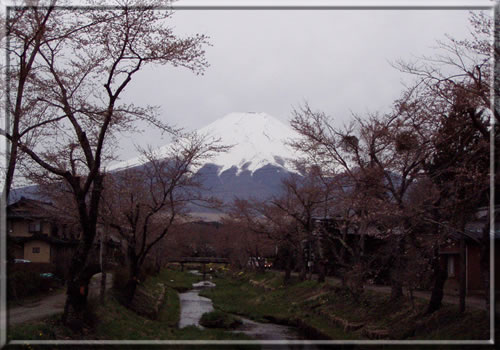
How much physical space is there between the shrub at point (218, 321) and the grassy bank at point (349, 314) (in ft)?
9.67

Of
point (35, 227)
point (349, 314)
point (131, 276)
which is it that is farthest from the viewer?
point (35, 227)

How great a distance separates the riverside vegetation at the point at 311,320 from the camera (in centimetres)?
1282

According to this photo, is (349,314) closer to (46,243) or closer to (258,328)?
(258,328)

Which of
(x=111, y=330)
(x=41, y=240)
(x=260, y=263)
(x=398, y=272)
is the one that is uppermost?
(x=398, y=272)

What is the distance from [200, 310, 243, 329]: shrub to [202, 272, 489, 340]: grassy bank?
9.67 ft

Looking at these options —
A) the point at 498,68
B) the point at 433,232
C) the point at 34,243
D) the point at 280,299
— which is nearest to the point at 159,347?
the point at 433,232

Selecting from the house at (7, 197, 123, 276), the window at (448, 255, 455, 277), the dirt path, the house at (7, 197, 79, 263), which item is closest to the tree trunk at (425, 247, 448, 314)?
the dirt path

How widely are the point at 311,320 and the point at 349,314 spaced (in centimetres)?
280

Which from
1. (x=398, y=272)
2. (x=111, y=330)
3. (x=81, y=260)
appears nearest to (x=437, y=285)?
(x=398, y=272)

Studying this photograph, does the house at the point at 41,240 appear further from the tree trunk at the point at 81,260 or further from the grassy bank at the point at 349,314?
the tree trunk at the point at 81,260

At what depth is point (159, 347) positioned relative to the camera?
13641 mm

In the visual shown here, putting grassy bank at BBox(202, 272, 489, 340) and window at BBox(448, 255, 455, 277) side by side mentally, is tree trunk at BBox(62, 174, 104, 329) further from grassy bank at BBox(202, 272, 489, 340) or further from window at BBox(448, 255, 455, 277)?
window at BBox(448, 255, 455, 277)

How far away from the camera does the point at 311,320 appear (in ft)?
75.3

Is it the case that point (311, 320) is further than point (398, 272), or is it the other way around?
point (311, 320)
